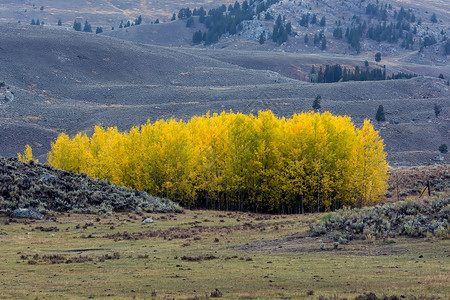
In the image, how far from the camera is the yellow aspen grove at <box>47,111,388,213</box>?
52000mm

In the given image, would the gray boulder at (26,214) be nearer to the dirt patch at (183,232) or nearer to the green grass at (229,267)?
the green grass at (229,267)

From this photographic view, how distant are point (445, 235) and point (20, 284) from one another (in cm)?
1787

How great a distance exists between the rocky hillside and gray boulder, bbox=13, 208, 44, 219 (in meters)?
0.54

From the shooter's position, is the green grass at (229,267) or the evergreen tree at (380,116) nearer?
the green grass at (229,267)

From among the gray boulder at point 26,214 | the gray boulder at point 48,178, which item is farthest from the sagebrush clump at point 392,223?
the gray boulder at point 48,178

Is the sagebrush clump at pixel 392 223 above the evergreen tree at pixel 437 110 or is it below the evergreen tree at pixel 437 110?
above

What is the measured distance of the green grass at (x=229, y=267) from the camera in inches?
652

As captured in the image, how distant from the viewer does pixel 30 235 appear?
1298 inches

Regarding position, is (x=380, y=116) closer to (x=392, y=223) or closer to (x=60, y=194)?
(x=60, y=194)

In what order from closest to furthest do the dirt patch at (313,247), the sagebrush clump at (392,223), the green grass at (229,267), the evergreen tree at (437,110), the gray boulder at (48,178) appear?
the green grass at (229,267), the dirt patch at (313,247), the sagebrush clump at (392,223), the gray boulder at (48,178), the evergreen tree at (437,110)

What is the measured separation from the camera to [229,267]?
2152cm

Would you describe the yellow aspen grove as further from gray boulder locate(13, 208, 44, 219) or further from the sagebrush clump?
the sagebrush clump

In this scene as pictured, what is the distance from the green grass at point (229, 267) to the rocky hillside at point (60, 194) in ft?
25.7

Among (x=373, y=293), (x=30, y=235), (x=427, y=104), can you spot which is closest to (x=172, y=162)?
(x=30, y=235)
